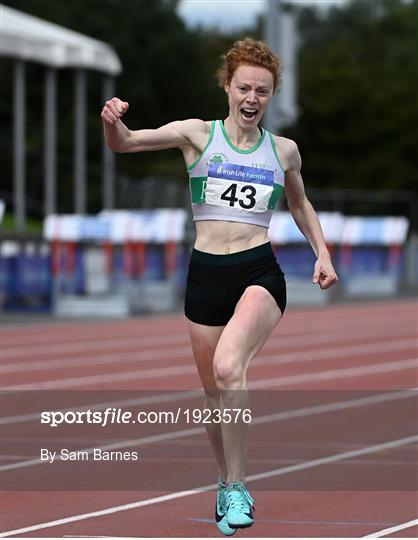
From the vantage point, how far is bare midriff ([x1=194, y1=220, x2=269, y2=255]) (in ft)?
23.1

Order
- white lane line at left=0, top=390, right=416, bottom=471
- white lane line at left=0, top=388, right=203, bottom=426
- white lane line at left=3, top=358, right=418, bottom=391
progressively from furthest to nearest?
white lane line at left=3, top=358, right=418, bottom=391 < white lane line at left=0, top=388, right=203, bottom=426 < white lane line at left=0, top=390, right=416, bottom=471

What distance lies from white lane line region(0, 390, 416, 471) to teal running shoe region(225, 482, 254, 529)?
2881 mm

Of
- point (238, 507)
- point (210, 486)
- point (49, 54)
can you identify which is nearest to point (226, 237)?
point (238, 507)

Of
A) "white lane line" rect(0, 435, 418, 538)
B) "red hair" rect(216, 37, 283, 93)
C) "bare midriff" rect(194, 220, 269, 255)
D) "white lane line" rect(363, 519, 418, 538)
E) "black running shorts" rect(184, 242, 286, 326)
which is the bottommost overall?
"white lane line" rect(363, 519, 418, 538)

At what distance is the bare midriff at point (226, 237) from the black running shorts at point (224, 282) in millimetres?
23

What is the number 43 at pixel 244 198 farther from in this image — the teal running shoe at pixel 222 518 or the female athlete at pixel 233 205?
the teal running shoe at pixel 222 518

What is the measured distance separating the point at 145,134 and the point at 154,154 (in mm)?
60340

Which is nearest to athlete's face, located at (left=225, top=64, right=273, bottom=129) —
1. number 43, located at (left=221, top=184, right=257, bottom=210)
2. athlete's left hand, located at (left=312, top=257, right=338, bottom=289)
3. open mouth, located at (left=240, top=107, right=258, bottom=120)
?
open mouth, located at (left=240, top=107, right=258, bottom=120)

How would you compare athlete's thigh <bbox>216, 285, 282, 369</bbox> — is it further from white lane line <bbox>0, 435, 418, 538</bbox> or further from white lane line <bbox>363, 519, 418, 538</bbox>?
white lane line <bbox>0, 435, 418, 538</bbox>

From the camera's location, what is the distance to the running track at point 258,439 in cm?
763

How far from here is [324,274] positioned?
7086 mm

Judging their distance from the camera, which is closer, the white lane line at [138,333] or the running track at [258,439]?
the running track at [258,439]

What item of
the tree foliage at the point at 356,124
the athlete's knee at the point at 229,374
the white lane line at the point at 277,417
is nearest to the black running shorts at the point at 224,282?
the athlete's knee at the point at 229,374

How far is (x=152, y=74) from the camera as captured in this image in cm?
7369
